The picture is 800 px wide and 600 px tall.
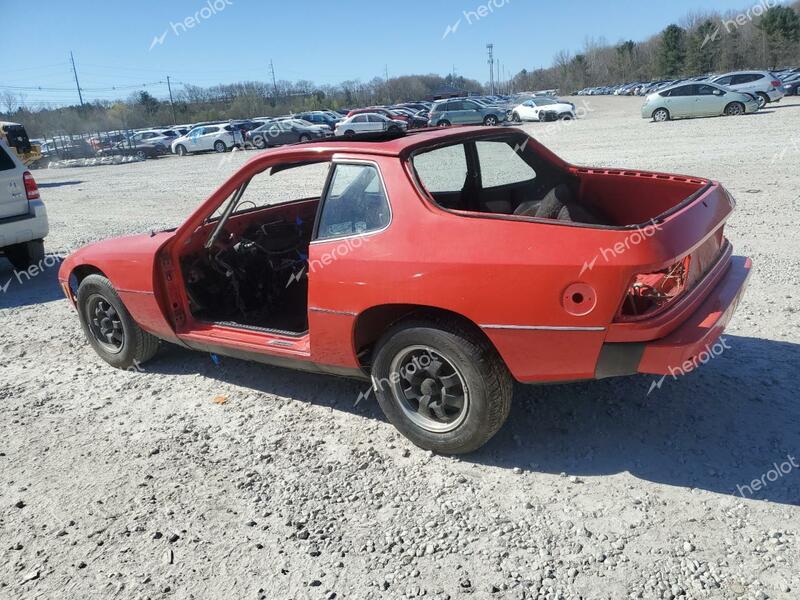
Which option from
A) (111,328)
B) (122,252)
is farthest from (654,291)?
(111,328)

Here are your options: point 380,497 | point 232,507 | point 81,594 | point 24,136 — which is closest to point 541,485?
point 380,497

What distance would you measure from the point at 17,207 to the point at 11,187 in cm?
26

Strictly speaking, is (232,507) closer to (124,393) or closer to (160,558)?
(160,558)

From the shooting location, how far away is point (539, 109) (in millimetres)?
32844

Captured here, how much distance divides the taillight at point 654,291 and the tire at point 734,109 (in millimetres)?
24738

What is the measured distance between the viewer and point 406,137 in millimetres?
3680

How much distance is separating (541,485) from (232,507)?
1531 millimetres

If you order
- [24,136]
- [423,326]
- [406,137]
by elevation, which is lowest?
[423,326]

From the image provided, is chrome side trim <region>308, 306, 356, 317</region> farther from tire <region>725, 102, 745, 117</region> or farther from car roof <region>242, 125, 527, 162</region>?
tire <region>725, 102, 745, 117</region>

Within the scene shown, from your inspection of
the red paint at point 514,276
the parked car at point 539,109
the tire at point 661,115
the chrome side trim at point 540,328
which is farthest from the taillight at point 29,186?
the parked car at point 539,109

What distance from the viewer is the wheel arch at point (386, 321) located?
310 cm

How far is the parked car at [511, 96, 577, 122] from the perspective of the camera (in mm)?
32562

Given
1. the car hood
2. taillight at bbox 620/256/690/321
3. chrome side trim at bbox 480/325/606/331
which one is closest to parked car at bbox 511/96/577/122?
the car hood

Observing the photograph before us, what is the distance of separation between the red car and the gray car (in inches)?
1089
